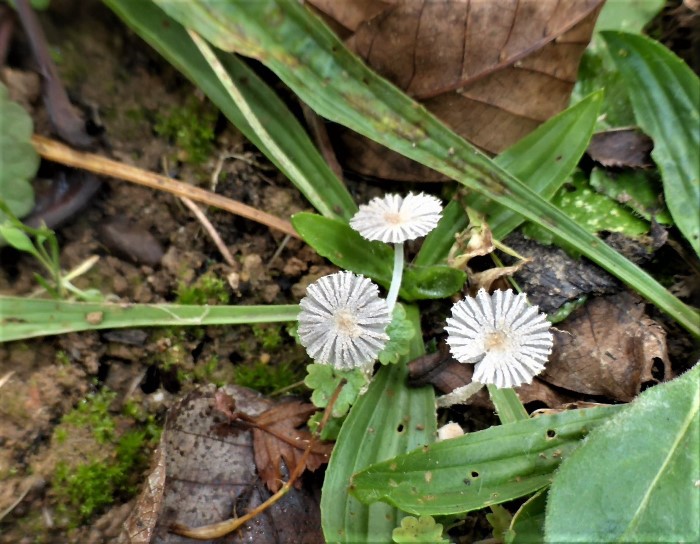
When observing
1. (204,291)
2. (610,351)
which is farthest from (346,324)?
(610,351)

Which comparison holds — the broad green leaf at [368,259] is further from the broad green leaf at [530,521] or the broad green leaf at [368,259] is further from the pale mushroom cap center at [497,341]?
the broad green leaf at [530,521]

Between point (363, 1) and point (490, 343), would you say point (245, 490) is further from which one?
point (363, 1)

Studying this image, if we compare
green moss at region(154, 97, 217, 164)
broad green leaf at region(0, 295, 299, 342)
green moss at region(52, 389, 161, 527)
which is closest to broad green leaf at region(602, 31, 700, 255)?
broad green leaf at region(0, 295, 299, 342)

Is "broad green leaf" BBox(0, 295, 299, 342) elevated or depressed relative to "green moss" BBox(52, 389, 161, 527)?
elevated

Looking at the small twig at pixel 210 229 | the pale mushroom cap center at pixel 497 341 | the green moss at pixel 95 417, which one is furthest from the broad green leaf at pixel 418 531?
the small twig at pixel 210 229

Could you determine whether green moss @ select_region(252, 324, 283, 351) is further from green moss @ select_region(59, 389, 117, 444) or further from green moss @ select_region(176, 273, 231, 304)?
green moss @ select_region(59, 389, 117, 444)

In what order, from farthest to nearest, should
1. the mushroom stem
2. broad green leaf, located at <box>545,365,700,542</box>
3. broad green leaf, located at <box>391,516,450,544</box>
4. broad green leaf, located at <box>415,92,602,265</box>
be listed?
broad green leaf, located at <box>415,92,602,265</box>, the mushroom stem, broad green leaf, located at <box>391,516,450,544</box>, broad green leaf, located at <box>545,365,700,542</box>

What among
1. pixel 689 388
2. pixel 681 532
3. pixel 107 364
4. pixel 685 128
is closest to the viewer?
pixel 681 532

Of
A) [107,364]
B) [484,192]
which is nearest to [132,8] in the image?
[107,364]
